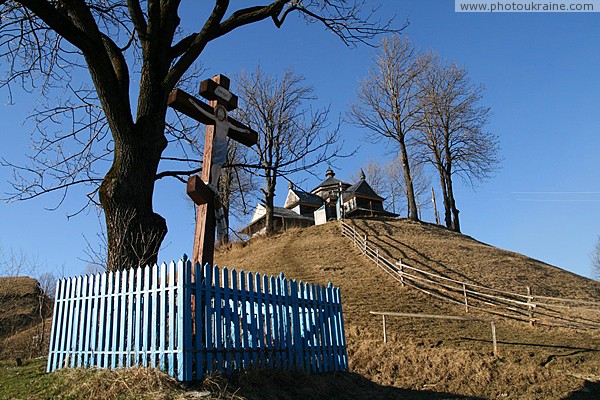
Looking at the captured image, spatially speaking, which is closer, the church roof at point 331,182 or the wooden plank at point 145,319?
the wooden plank at point 145,319

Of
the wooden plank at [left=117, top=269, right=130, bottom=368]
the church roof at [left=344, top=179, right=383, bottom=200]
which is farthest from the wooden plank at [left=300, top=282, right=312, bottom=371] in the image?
the church roof at [left=344, top=179, right=383, bottom=200]

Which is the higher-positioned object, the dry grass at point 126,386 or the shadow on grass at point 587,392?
the dry grass at point 126,386

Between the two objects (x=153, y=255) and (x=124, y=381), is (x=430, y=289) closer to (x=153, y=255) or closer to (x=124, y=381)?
(x=153, y=255)

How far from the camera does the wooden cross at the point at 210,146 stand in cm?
723

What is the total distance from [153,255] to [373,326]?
10.1m

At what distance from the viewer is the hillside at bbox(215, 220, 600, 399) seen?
11688mm

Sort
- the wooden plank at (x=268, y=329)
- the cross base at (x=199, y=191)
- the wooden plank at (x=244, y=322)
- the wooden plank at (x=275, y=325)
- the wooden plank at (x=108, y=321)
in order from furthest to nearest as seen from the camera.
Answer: the cross base at (x=199, y=191) → the wooden plank at (x=275, y=325) → the wooden plank at (x=268, y=329) → the wooden plank at (x=244, y=322) → the wooden plank at (x=108, y=321)

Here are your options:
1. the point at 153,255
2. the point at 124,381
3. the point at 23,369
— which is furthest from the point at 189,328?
the point at 23,369

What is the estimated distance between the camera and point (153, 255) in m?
7.41

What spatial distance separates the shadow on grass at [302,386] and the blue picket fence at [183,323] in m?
0.22

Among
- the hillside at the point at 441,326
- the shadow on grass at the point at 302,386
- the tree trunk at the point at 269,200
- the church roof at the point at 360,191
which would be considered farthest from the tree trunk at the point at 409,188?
the shadow on grass at the point at 302,386

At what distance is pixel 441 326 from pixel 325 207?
23442mm

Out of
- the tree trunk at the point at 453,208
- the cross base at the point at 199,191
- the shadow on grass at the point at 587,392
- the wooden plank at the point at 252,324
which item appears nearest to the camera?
the wooden plank at the point at 252,324

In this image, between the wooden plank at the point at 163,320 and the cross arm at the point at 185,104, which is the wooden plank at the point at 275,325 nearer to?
the wooden plank at the point at 163,320
